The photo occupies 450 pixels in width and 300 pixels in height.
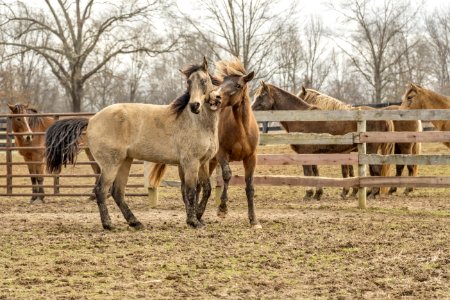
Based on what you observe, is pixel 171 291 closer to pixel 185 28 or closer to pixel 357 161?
pixel 357 161

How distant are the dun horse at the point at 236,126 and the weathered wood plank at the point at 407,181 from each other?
7.92ft

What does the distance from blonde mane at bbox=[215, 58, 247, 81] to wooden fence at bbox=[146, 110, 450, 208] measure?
2.35 meters

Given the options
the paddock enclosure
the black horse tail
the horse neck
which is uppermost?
the horse neck

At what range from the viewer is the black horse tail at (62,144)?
884 centimetres

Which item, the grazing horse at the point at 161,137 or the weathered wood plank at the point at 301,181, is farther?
the weathered wood plank at the point at 301,181

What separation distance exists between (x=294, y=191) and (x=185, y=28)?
20020 millimetres

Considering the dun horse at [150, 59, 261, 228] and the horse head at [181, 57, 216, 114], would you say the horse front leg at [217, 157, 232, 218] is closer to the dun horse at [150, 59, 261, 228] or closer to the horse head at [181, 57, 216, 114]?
the dun horse at [150, 59, 261, 228]

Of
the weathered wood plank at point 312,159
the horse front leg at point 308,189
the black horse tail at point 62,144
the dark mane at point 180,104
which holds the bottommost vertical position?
the horse front leg at point 308,189

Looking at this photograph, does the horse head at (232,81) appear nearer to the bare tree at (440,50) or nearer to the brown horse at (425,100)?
the brown horse at (425,100)

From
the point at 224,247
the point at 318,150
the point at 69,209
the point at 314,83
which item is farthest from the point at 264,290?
the point at 314,83

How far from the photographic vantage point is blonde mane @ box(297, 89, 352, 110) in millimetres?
12891

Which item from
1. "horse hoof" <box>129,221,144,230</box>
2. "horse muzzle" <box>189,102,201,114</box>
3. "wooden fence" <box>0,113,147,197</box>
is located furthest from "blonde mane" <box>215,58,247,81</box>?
"wooden fence" <box>0,113,147,197</box>

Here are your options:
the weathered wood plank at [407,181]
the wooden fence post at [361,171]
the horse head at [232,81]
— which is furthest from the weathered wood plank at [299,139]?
the horse head at [232,81]

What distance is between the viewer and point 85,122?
898 cm
